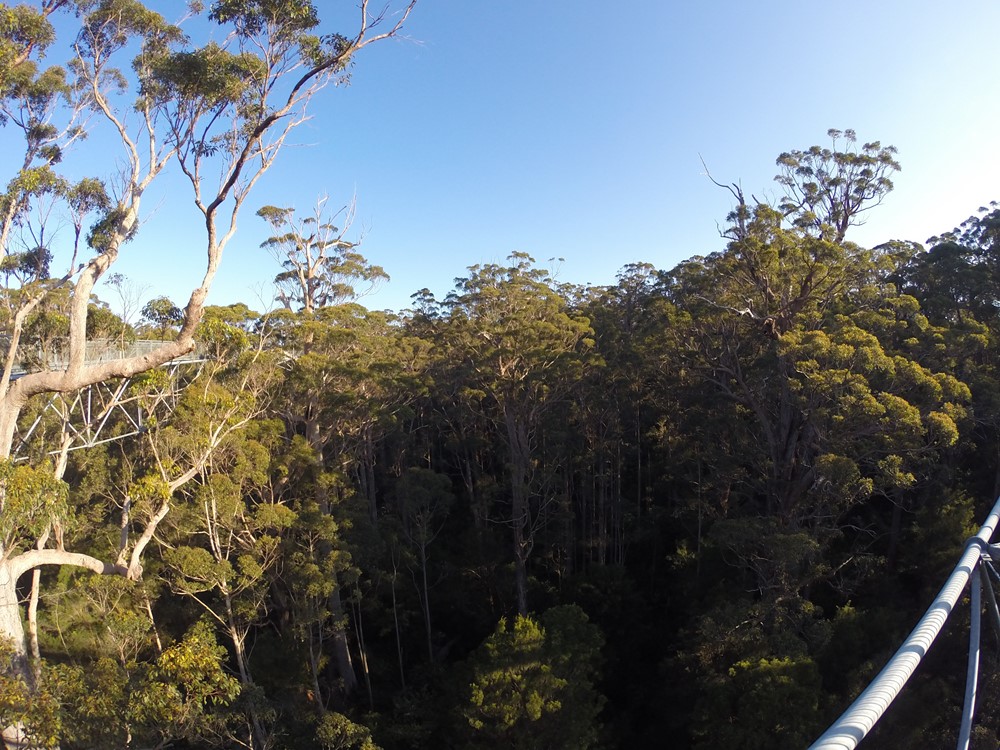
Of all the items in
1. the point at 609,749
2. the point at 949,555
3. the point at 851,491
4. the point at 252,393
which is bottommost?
the point at 609,749

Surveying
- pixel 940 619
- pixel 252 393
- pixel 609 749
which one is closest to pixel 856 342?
pixel 609 749

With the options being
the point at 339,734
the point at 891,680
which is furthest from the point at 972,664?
the point at 339,734

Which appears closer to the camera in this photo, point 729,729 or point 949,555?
point 729,729

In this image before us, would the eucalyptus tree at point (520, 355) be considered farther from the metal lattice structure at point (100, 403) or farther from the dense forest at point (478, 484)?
the metal lattice structure at point (100, 403)

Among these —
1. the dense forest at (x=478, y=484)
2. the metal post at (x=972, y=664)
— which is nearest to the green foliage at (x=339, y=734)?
the dense forest at (x=478, y=484)

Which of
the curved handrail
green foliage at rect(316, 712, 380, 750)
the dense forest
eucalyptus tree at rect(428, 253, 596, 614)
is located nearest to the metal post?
the curved handrail

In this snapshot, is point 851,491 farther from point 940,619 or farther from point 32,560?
point 32,560
